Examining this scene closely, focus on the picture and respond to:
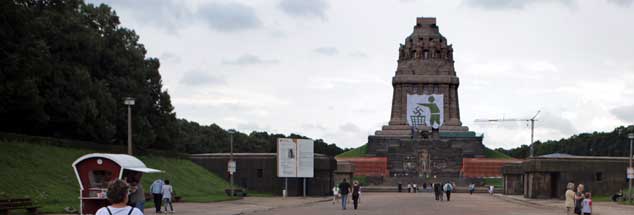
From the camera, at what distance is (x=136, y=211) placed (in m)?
8.46

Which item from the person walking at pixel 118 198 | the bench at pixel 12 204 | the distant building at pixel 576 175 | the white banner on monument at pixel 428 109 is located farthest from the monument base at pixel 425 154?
the person walking at pixel 118 198

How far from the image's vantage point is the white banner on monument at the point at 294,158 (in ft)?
171

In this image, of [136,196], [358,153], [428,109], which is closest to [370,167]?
[358,153]

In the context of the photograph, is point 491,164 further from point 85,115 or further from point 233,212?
point 233,212

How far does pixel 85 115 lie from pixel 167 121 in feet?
51.4

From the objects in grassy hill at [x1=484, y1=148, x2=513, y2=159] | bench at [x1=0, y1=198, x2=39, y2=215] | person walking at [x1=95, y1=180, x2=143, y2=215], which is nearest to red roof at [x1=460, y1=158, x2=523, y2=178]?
grassy hill at [x1=484, y1=148, x2=513, y2=159]

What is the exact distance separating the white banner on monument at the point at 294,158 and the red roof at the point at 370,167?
1916 inches

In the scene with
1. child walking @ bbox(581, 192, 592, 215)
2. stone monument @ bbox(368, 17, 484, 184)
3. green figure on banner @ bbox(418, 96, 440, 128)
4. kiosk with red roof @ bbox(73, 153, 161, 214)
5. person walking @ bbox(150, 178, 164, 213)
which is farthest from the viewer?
green figure on banner @ bbox(418, 96, 440, 128)

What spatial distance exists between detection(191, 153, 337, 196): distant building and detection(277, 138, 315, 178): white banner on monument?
3863 mm

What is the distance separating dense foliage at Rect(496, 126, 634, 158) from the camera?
140m

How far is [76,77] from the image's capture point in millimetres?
45156

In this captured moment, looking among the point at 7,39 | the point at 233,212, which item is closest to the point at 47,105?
the point at 7,39

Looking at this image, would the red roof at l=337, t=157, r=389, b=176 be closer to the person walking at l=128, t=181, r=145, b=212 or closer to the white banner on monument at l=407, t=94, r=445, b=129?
the white banner on monument at l=407, t=94, r=445, b=129

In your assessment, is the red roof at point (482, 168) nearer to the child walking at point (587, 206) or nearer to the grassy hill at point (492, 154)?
the grassy hill at point (492, 154)
